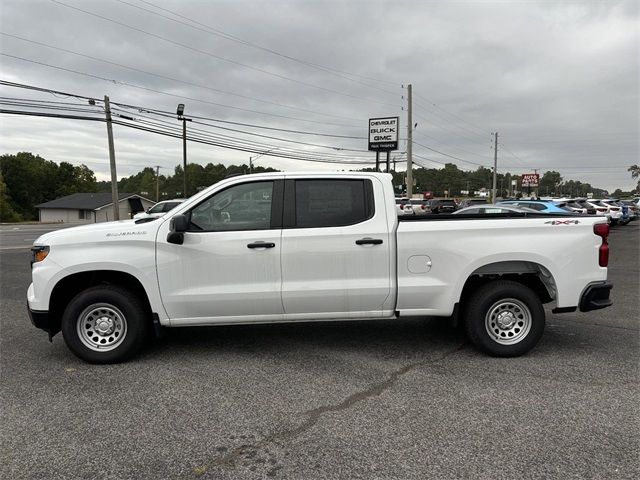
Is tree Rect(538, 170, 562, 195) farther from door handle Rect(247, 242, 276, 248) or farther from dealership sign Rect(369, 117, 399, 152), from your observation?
door handle Rect(247, 242, 276, 248)

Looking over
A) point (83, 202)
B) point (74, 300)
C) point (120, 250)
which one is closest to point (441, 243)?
point (120, 250)

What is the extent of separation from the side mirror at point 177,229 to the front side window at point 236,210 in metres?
0.16

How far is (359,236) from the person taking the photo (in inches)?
182

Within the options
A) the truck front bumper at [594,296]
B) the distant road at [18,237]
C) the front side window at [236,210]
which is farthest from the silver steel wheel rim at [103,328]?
the distant road at [18,237]

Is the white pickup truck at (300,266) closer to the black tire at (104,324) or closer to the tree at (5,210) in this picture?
the black tire at (104,324)

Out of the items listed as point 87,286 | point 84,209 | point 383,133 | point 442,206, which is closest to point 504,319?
point 87,286

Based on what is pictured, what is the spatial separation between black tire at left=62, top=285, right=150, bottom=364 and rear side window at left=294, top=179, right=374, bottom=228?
185 cm

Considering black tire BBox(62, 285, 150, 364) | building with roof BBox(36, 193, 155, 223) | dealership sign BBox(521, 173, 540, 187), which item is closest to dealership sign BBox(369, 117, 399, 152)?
dealership sign BBox(521, 173, 540, 187)

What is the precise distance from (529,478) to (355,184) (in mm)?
2994

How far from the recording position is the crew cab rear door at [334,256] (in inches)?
181

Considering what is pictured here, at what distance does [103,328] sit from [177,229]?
1314 millimetres

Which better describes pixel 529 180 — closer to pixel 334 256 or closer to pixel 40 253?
pixel 334 256

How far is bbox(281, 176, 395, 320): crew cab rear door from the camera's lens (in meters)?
4.61

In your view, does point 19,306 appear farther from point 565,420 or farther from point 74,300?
point 565,420
